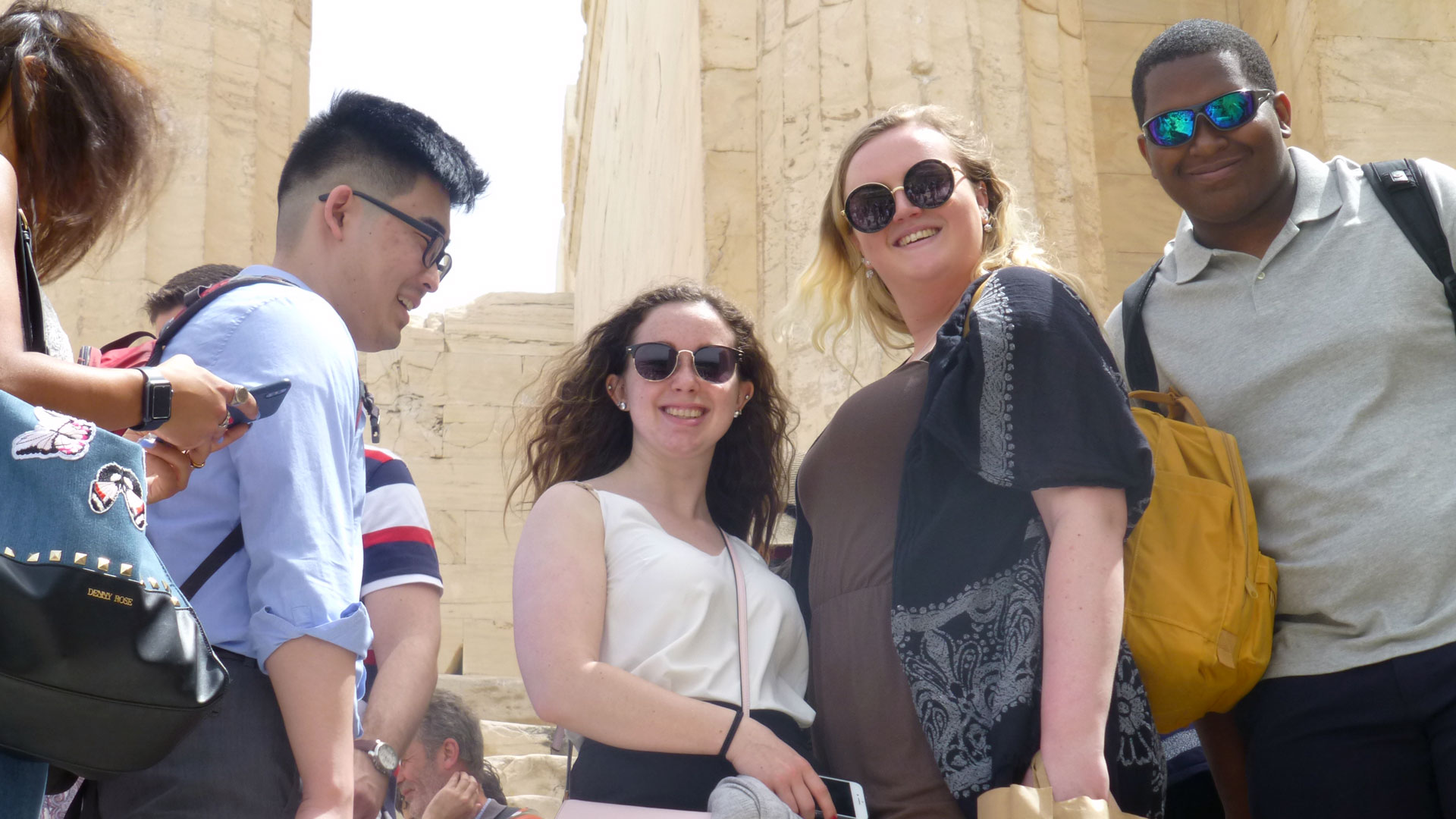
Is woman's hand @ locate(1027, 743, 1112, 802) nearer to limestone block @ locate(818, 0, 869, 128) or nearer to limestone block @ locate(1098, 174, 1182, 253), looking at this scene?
limestone block @ locate(818, 0, 869, 128)

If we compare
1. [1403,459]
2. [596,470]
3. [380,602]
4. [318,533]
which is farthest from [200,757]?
[1403,459]

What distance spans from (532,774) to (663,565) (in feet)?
13.2

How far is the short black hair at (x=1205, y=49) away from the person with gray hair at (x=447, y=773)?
282 centimetres

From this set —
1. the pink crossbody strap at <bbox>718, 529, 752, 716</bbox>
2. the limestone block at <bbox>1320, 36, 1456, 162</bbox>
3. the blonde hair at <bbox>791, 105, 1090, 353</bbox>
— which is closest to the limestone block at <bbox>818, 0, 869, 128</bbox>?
the limestone block at <bbox>1320, 36, 1456, 162</bbox>

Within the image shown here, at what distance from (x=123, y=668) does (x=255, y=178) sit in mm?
6818

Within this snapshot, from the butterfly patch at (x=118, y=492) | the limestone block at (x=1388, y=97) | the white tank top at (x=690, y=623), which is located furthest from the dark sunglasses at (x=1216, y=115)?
the limestone block at (x=1388, y=97)

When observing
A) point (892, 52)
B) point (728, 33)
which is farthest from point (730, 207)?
point (892, 52)

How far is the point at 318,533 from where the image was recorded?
212cm

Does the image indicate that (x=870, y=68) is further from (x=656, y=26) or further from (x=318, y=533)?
(x=656, y=26)

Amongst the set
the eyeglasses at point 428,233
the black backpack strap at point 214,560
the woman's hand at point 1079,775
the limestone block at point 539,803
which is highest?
the eyeglasses at point 428,233

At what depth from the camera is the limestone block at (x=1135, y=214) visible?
7.52m

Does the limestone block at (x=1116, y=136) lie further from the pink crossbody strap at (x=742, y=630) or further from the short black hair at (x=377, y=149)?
the pink crossbody strap at (x=742, y=630)

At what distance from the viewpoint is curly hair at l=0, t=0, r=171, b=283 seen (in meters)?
2.10

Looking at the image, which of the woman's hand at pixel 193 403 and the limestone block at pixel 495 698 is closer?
the woman's hand at pixel 193 403
